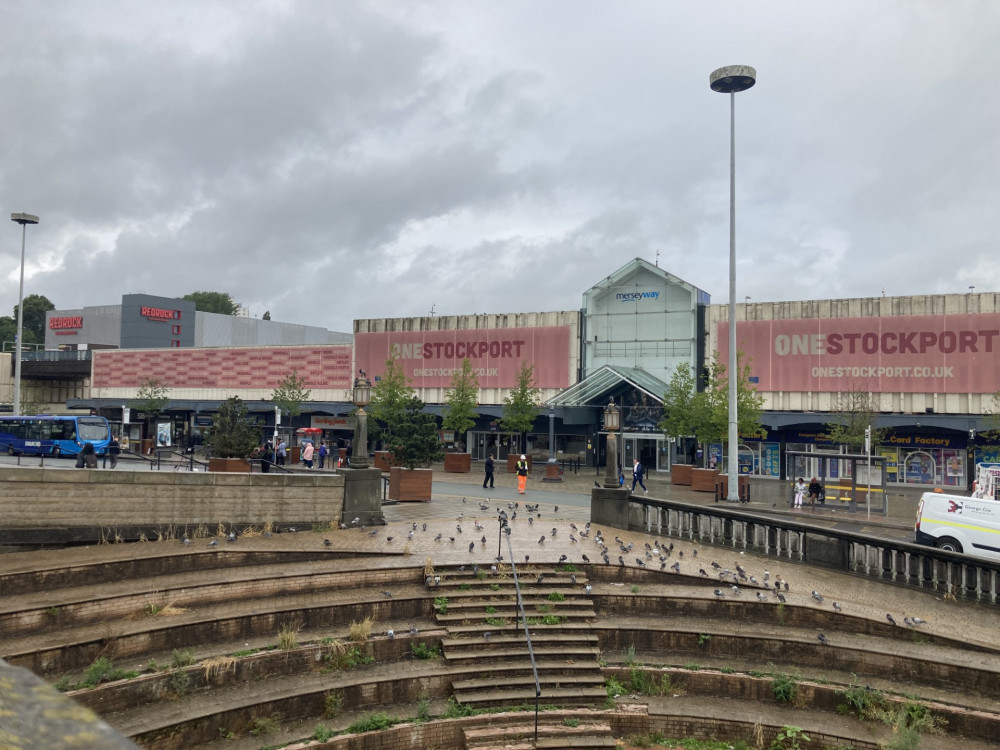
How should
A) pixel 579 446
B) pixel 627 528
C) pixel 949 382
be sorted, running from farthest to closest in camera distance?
pixel 579 446 → pixel 949 382 → pixel 627 528

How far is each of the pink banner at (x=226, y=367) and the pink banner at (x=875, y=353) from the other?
1065 inches

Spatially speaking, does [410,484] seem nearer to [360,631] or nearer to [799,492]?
[360,631]

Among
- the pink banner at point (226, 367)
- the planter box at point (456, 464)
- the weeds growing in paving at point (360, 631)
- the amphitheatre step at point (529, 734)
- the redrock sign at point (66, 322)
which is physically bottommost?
the amphitheatre step at point (529, 734)

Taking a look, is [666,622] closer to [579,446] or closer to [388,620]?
[388,620]

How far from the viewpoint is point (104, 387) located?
5784 cm

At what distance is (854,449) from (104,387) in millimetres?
54941

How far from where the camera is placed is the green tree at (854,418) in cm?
3133

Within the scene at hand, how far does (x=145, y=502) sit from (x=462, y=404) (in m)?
27.7

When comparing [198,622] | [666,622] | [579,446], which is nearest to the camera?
[198,622]

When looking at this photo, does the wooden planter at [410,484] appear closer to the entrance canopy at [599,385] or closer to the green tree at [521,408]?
the green tree at [521,408]

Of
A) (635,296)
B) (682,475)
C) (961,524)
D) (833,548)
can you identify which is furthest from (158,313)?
(961,524)

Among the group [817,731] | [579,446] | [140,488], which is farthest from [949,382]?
[140,488]

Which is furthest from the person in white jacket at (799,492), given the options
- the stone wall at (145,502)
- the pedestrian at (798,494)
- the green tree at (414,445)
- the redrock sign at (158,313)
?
the redrock sign at (158,313)

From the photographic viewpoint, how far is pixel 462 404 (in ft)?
136
